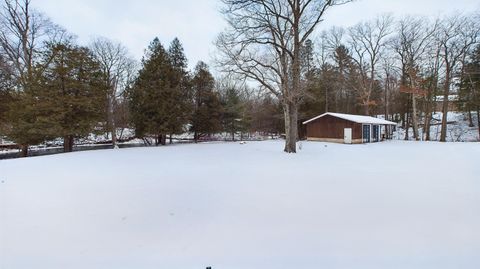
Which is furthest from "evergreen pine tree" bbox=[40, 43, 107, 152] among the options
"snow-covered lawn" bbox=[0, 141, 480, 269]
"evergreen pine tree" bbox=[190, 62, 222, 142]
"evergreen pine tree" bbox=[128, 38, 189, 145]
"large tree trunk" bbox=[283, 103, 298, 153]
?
"large tree trunk" bbox=[283, 103, 298, 153]

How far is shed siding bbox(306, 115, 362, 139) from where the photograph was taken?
20875 mm

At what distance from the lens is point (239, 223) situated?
141 inches

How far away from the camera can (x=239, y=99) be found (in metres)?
25.5

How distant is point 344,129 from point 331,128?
4.42ft

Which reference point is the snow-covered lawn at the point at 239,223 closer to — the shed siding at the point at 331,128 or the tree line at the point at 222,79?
the tree line at the point at 222,79

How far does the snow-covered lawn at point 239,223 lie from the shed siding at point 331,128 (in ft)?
49.8

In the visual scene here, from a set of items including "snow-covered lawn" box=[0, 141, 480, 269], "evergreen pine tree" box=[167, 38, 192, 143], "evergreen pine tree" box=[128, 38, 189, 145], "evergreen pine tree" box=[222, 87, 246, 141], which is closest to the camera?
"snow-covered lawn" box=[0, 141, 480, 269]

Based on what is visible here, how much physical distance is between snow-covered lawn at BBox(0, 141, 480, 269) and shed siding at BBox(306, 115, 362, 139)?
15180mm

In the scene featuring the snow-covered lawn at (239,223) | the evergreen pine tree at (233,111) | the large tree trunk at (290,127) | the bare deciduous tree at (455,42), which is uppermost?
the bare deciduous tree at (455,42)

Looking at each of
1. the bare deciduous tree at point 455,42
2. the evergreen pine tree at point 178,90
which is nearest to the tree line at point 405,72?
the bare deciduous tree at point 455,42

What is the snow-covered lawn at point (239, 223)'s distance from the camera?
2.69 meters

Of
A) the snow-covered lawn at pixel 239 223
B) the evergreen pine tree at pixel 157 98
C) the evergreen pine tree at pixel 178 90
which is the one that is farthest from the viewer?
the evergreen pine tree at pixel 178 90

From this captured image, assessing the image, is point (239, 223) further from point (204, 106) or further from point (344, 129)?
point (344, 129)

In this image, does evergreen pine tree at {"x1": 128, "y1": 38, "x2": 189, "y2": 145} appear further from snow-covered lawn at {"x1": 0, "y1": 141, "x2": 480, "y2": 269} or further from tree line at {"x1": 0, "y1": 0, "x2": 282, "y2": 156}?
snow-covered lawn at {"x1": 0, "y1": 141, "x2": 480, "y2": 269}
